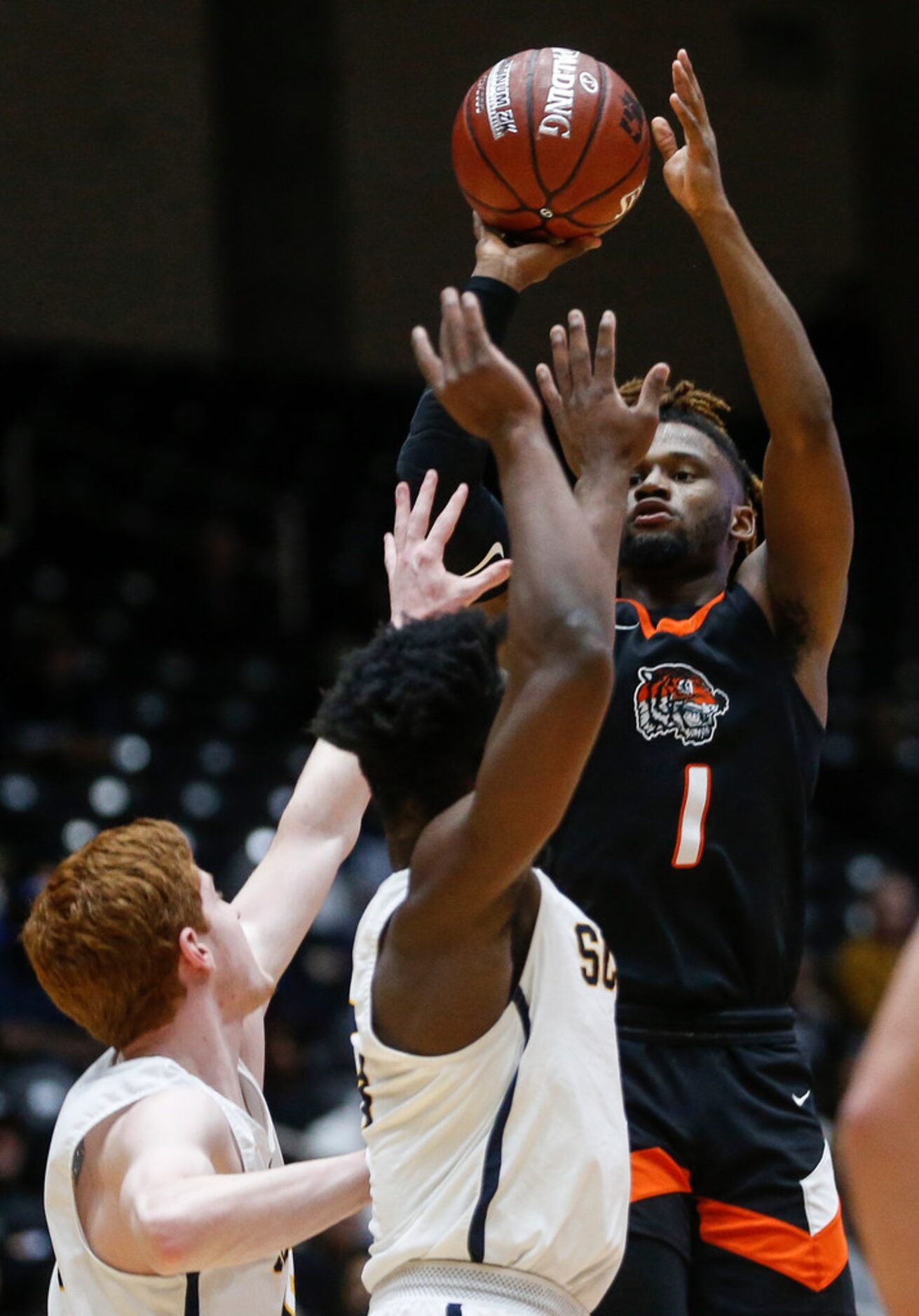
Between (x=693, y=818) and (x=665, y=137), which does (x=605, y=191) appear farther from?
(x=693, y=818)

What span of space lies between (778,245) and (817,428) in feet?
44.7

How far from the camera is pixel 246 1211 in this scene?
2.91 m

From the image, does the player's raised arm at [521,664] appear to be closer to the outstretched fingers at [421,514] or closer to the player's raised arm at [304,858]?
the outstretched fingers at [421,514]

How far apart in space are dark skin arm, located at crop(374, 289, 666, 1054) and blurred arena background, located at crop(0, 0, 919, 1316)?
20.3 ft

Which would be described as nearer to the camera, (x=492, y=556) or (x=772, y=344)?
(x=772, y=344)

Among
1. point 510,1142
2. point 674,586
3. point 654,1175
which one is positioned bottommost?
point 654,1175

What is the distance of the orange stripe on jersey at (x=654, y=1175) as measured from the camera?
3238 millimetres

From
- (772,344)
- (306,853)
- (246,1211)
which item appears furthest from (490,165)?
(246,1211)

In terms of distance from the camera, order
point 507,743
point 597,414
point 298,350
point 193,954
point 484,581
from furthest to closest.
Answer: point 298,350 → point 193,954 → point 484,581 → point 597,414 → point 507,743

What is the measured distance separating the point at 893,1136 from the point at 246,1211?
69.6 inches

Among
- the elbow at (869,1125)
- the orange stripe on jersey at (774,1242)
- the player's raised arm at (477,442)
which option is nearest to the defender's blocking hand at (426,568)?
the player's raised arm at (477,442)

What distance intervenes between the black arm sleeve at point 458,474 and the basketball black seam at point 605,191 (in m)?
0.43

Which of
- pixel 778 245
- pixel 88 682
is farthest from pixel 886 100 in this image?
pixel 88 682

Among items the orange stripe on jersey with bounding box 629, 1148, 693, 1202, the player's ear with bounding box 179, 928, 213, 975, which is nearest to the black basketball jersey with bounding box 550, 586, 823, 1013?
the orange stripe on jersey with bounding box 629, 1148, 693, 1202
